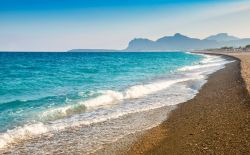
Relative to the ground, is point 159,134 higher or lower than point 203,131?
lower

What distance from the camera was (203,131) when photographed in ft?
35.9

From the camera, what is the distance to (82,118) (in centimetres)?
1427

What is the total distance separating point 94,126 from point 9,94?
1261 centimetres

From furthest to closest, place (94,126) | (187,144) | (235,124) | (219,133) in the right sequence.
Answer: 1. (94,126)
2. (235,124)
3. (219,133)
4. (187,144)

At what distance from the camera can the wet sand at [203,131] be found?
9260 millimetres

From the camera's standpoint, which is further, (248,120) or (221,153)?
(248,120)

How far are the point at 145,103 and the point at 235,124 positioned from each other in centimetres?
→ 679

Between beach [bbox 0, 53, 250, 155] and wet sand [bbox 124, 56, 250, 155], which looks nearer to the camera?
wet sand [bbox 124, 56, 250, 155]

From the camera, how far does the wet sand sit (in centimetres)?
926

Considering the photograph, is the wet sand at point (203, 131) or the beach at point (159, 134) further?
the beach at point (159, 134)

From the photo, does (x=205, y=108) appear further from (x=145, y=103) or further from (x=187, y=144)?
(x=187, y=144)

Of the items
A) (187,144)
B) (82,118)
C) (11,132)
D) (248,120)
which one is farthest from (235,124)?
(11,132)

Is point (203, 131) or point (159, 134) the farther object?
point (159, 134)

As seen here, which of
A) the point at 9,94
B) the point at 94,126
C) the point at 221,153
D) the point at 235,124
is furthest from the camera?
the point at 9,94
